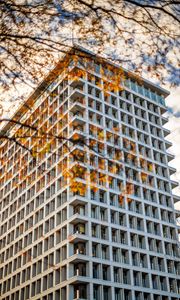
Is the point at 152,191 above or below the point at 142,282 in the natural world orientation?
above

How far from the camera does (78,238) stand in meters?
42.3

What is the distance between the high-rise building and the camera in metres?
43.0

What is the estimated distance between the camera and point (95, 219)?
45.6 metres

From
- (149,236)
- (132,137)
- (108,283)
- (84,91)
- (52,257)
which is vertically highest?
(84,91)

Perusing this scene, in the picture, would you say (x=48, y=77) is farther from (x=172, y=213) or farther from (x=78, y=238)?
(x=172, y=213)

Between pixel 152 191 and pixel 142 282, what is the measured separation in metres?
14.4

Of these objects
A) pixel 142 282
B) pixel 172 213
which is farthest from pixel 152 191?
pixel 142 282

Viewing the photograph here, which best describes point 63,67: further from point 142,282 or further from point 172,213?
point 172,213

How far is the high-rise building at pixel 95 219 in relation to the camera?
4297 cm

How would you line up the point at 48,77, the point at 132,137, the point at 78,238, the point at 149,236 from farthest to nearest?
the point at 132,137 → the point at 149,236 → the point at 78,238 → the point at 48,77

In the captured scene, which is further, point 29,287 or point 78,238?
point 29,287

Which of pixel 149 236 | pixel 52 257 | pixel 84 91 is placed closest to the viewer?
pixel 52 257

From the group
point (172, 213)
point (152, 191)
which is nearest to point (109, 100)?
point (152, 191)

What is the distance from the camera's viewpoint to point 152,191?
184ft
